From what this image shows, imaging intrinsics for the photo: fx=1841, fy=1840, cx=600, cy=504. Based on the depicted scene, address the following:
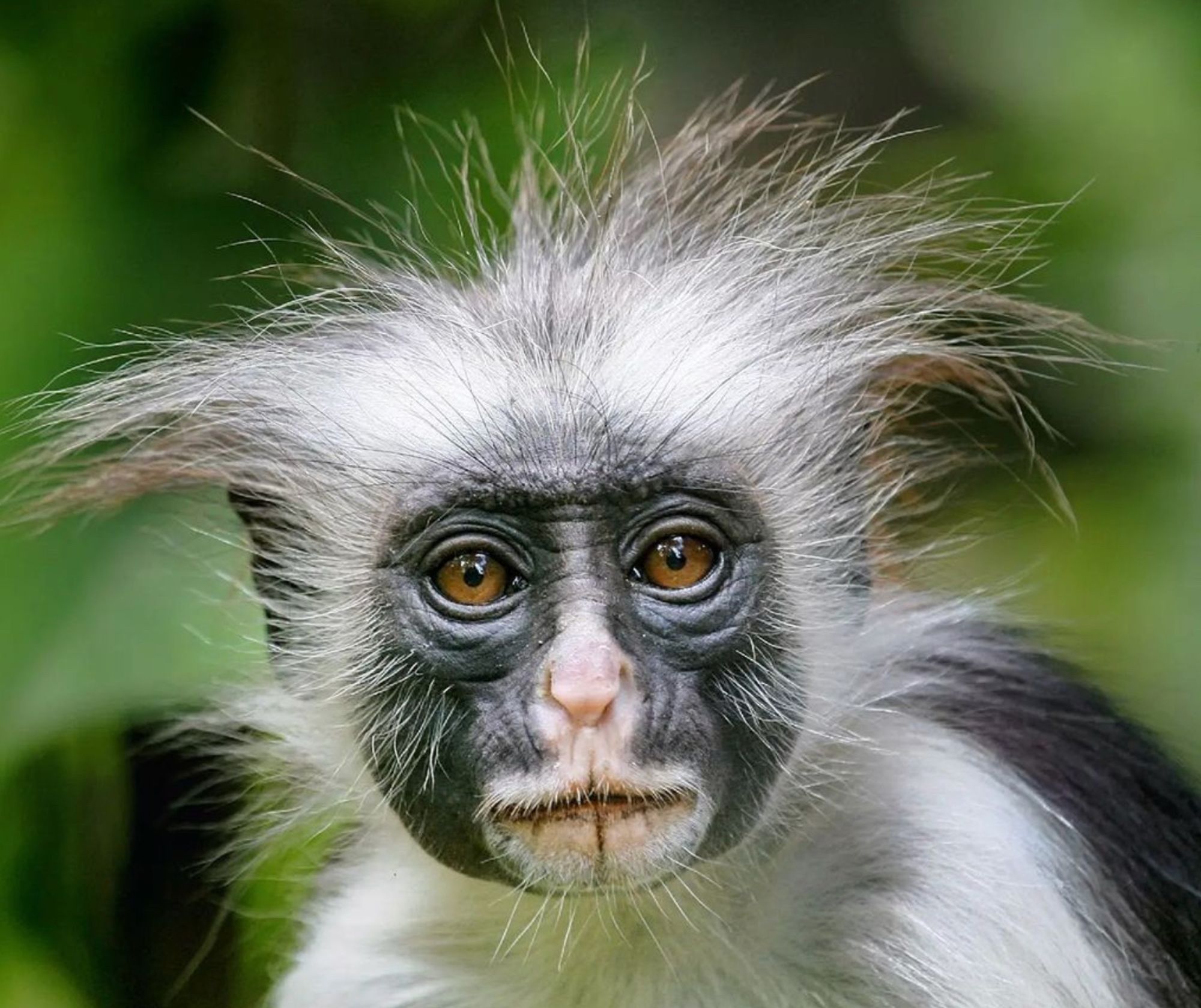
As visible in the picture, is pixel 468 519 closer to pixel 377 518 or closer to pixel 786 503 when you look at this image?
pixel 377 518

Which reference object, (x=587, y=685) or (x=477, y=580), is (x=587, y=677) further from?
(x=477, y=580)

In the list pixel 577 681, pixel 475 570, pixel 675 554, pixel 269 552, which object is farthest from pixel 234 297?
pixel 577 681

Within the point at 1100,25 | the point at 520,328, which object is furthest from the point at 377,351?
the point at 1100,25

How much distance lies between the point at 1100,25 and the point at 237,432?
291cm

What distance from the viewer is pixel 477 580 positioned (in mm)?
3504

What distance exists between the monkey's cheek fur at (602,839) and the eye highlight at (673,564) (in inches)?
16.5

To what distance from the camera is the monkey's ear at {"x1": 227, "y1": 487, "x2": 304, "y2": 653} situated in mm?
3906

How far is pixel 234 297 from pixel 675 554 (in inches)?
90.2

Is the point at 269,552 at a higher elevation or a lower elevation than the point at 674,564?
higher

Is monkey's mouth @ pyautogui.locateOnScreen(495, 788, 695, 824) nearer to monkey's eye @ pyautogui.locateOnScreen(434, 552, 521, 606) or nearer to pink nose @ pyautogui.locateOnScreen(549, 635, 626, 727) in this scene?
pink nose @ pyautogui.locateOnScreen(549, 635, 626, 727)

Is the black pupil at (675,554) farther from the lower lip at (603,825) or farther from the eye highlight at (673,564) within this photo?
the lower lip at (603,825)

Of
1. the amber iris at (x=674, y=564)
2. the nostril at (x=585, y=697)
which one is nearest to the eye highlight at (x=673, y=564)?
the amber iris at (x=674, y=564)

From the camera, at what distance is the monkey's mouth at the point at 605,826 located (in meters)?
3.24

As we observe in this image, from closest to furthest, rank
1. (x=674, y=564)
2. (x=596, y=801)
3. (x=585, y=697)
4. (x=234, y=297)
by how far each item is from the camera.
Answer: (x=585, y=697) → (x=596, y=801) → (x=674, y=564) → (x=234, y=297)
